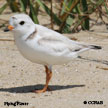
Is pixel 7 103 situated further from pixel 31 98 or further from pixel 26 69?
pixel 26 69

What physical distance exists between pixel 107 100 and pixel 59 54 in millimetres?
793

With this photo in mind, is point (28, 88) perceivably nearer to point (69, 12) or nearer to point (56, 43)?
point (56, 43)

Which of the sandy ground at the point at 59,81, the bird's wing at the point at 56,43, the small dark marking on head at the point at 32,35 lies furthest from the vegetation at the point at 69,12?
the small dark marking on head at the point at 32,35

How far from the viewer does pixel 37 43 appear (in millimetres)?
4504

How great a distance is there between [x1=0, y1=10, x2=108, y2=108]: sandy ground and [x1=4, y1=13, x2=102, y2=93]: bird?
1.48 ft

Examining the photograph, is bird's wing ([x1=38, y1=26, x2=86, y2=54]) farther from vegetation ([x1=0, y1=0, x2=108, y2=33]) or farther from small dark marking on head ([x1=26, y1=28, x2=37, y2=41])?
vegetation ([x1=0, y1=0, x2=108, y2=33])

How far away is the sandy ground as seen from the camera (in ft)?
14.8

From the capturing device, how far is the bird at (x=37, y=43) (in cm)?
448

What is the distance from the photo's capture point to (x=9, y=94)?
4711 millimetres

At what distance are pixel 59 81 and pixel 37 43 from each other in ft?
3.04

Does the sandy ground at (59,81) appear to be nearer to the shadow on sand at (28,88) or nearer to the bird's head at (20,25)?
the shadow on sand at (28,88)

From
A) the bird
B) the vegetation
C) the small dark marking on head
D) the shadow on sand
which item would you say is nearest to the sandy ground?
the shadow on sand

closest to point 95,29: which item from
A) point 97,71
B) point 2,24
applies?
point 2,24

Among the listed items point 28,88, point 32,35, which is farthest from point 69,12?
point 32,35
